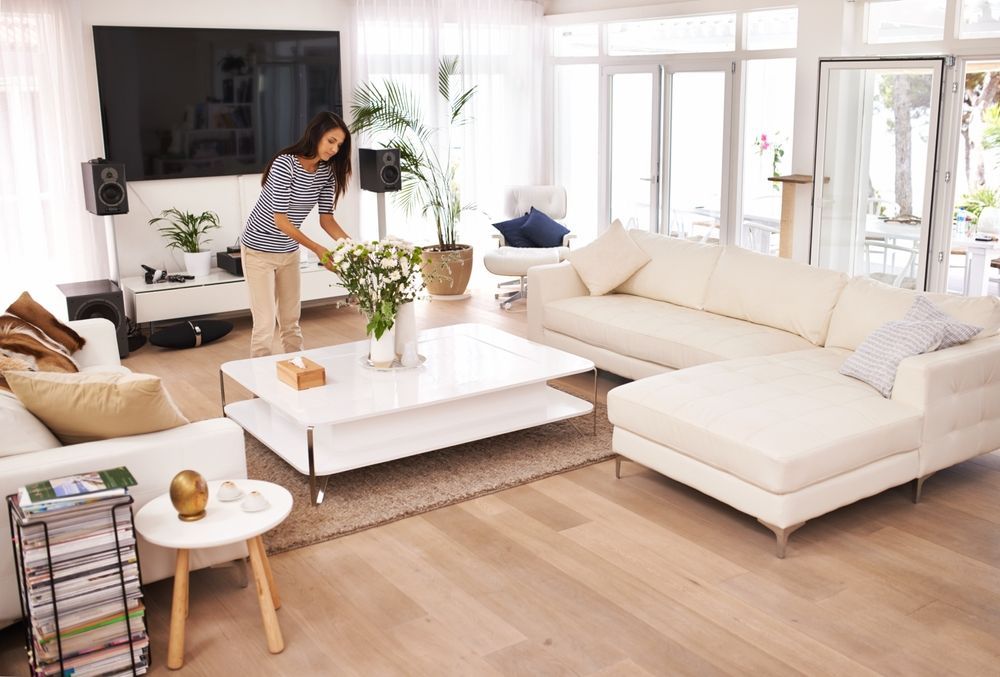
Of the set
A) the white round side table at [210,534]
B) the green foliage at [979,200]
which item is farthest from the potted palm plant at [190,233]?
the green foliage at [979,200]

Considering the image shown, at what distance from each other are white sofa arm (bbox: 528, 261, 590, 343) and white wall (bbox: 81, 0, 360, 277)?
9.06ft

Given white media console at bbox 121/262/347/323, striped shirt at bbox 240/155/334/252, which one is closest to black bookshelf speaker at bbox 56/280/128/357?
white media console at bbox 121/262/347/323

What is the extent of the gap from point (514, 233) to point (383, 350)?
3.39 metres

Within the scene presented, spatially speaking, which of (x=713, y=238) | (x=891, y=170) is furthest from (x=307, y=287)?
(x=891, y=170)

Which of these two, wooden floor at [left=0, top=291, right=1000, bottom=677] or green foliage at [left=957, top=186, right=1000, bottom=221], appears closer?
wooden floor at [left=0, top=291, right=1000, bottom=677]

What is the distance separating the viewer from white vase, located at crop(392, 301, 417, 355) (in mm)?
4766

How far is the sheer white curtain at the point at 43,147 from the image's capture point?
658cm

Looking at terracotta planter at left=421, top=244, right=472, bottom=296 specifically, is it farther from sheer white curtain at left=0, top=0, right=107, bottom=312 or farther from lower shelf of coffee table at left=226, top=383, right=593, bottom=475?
lower shelf of coffee table at left=226, top=383, right=593, bottom=475

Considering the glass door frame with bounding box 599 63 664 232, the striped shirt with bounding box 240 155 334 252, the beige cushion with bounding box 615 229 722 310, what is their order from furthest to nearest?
1. the glass door frame with bounding box 599 63 664 232
2. the beige cushion with bounding box 615 229 722 310
3. the striped shirt with bounding box 240 155 334 252

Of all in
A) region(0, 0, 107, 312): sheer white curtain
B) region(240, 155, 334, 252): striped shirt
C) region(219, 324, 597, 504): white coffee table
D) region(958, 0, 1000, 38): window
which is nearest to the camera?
region(219, 324, 597, 504): white coffee table

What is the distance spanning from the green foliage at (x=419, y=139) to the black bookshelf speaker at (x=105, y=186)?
2036 mm

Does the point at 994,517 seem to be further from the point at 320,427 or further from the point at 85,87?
the point at 85,87

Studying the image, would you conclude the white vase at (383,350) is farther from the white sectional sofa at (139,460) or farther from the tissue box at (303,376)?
the white sectional sofa at (139,460)

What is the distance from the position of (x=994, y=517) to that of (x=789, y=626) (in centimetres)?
131
